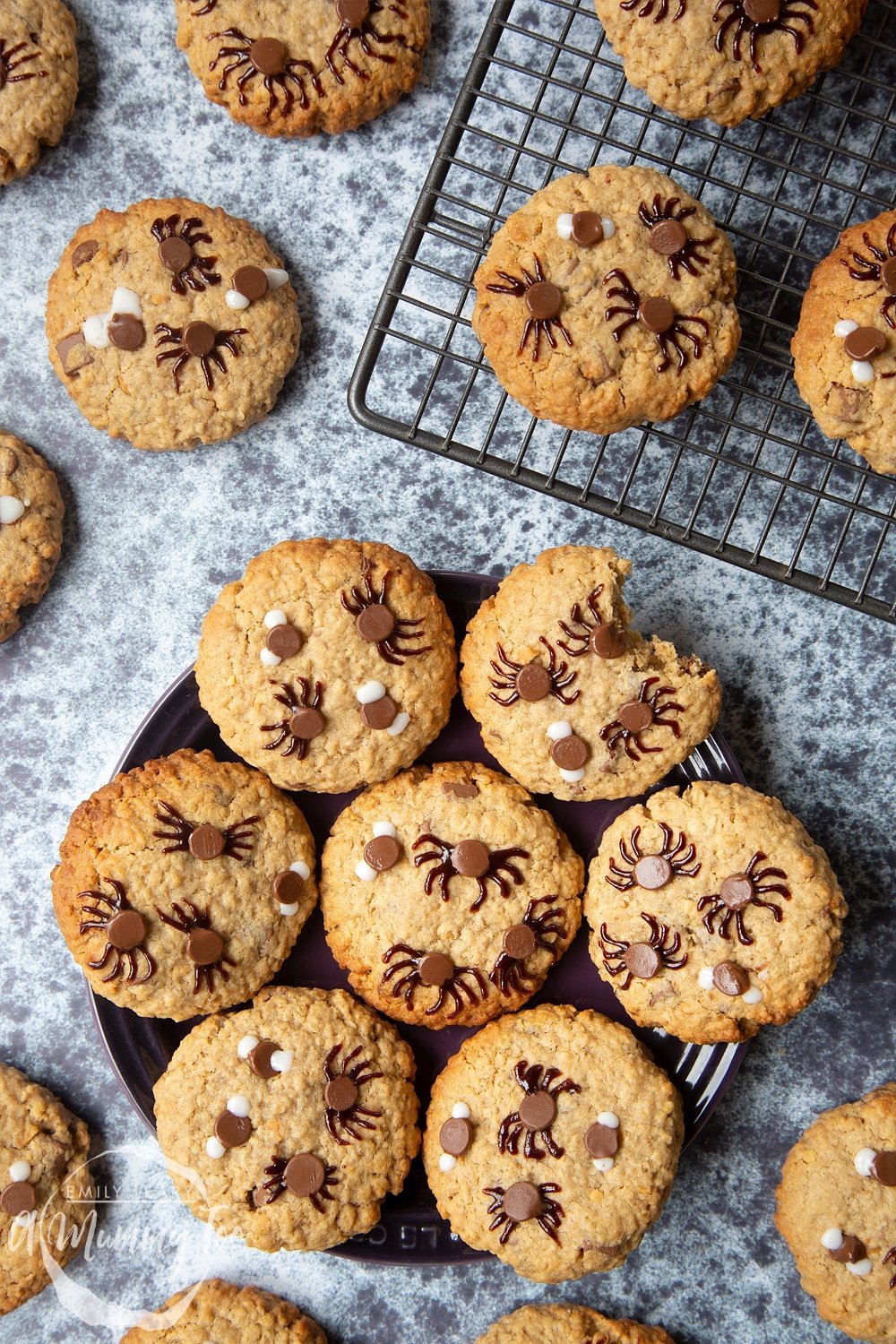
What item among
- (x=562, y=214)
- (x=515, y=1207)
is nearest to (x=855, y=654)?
(x=562, y=214)

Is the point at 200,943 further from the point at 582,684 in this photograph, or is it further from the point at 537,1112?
the point at 582,684

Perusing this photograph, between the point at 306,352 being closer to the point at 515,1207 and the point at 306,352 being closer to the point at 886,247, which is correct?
the point at 886,247

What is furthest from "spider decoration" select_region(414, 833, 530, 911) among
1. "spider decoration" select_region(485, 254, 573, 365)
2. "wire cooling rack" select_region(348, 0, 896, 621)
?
"spider decoration" select_region(485, 254, 573, 365)

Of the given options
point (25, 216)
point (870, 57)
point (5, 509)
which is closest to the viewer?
point (870, 57)

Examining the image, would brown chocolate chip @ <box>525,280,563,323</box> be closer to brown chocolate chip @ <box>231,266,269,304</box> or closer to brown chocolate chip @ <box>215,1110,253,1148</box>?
brown chocolate chip @ <box>231,266,269,304</box>

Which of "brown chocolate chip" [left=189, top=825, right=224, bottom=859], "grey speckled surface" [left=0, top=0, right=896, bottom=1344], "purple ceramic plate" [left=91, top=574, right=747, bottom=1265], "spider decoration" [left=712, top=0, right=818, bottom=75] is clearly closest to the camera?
"spider decoration" [left=712, top=0, right=818, bottom=75]
